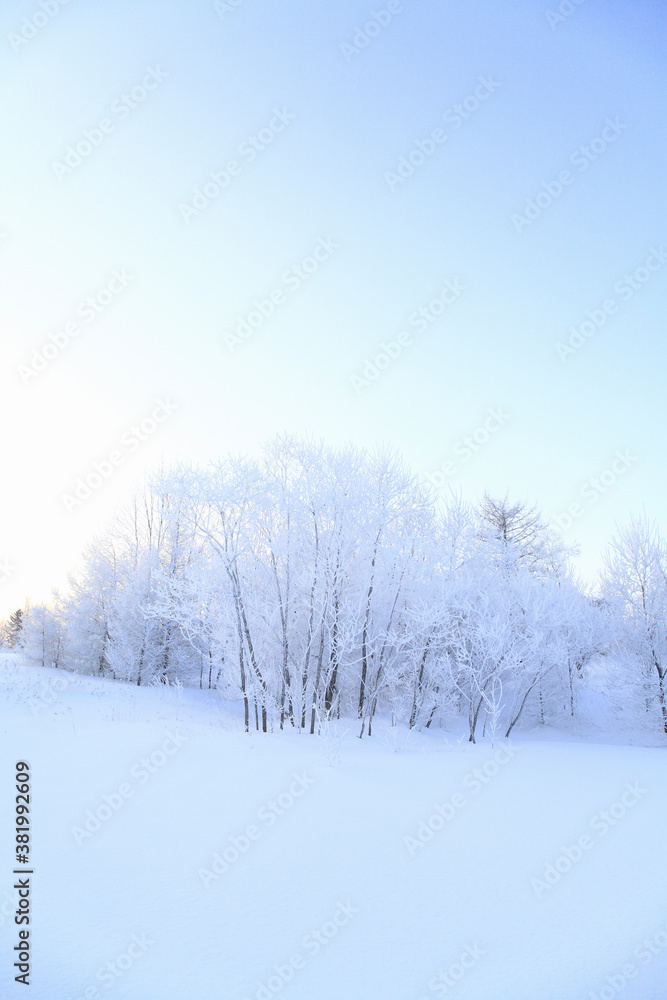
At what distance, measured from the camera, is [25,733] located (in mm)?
8969

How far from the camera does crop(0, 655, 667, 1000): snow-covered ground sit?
366cm

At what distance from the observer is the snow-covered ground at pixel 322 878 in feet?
12.0

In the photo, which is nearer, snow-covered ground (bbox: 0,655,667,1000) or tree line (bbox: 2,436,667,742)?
snow-covered ground (bbox: 0,655,667,1000)

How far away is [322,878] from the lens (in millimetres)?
4809

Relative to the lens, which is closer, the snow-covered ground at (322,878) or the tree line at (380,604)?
the snow-covered ground at (322,878)

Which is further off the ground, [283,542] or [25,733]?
[283,542]

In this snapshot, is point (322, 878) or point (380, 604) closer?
point (322, 878)

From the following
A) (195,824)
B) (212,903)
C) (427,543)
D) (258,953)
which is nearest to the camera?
(258,953)

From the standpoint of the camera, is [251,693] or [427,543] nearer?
[251,693]

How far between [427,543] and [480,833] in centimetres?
1177

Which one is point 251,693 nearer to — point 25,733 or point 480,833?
point 25,733

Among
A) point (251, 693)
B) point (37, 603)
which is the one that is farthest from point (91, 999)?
point (37, 603)

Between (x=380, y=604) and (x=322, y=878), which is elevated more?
(x=380, y=604)

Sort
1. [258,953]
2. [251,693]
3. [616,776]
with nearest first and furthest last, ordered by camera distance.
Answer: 1. [258,953]
2. [616,776]
3. [251,693]
